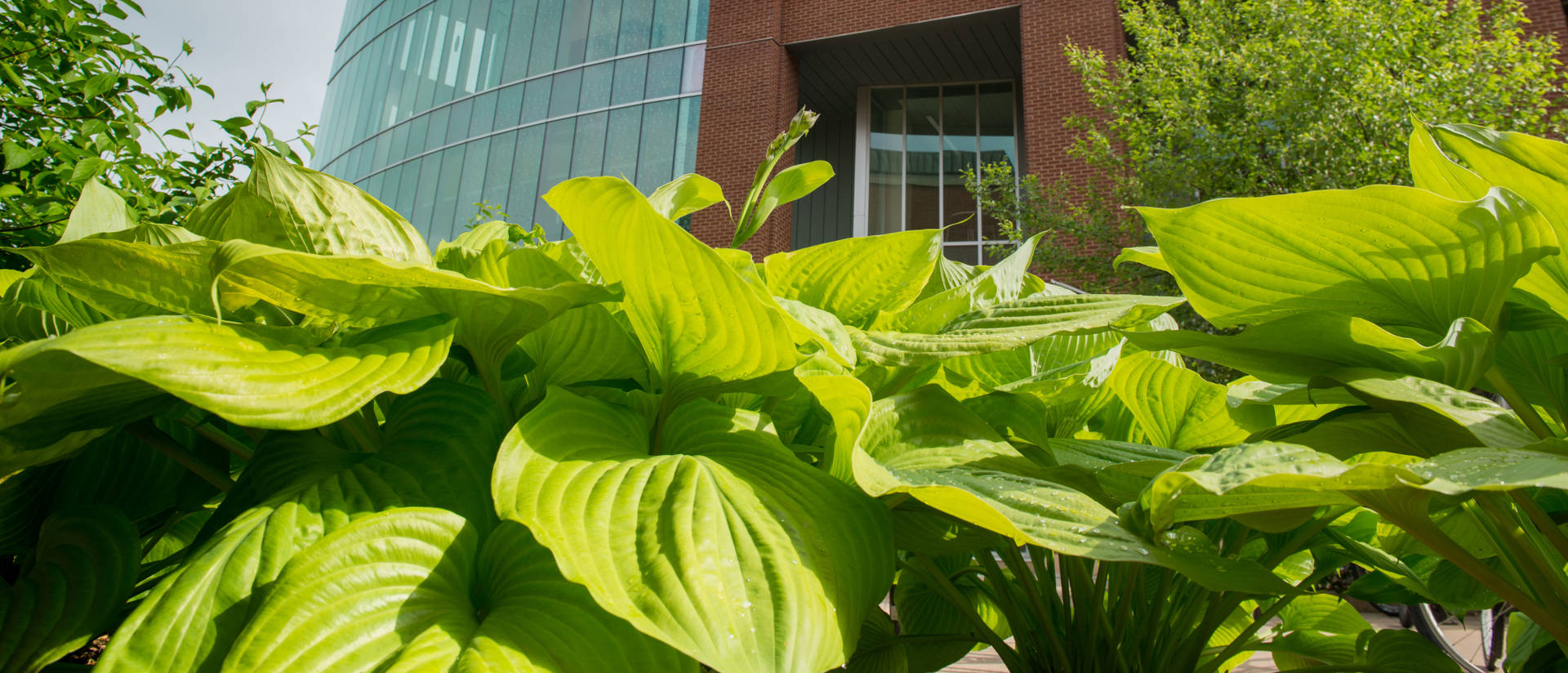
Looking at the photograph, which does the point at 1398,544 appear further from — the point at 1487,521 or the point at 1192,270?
the point at 1192,270

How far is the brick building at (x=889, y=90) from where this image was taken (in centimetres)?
1178

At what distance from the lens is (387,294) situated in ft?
1.32

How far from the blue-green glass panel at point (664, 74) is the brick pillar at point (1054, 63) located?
550 centimetres

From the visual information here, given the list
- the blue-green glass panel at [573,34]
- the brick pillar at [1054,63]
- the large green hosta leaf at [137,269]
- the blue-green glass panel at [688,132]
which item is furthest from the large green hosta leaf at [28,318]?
the blue-green glass panel at [573,34]

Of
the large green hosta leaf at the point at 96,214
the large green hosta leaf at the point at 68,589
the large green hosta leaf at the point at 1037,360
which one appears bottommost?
the large green hosta leaf at the point at 68,589

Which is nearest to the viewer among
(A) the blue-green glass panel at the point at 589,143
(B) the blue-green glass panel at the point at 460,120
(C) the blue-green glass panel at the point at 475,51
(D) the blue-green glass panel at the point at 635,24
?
(A) the blue-green glass panel at the point at 589,143

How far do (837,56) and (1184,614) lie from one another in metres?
13.1

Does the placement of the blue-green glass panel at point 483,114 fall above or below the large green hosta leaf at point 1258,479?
above

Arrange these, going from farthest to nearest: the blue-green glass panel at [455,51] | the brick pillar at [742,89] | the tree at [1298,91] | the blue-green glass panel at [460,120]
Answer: the blue-green glass panel at [455,51]
the blue-green glass panel at [460,120]
the brick pillar at [742,89]
the tree at [1298,91]

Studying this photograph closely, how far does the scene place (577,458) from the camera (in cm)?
39

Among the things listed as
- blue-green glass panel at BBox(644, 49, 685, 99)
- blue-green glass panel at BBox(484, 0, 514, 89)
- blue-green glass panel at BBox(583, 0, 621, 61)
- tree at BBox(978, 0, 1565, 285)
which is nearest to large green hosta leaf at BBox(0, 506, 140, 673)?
tree at BBox(978, 0, 1565, 285)

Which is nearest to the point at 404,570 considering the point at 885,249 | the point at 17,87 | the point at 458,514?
the point at 458,514

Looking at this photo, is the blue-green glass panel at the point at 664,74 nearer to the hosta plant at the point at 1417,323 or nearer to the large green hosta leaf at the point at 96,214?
the large green hosta leaf at the point at 96,214

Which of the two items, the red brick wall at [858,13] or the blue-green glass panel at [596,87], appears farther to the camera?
the blue-green glass panel at [596,87]
